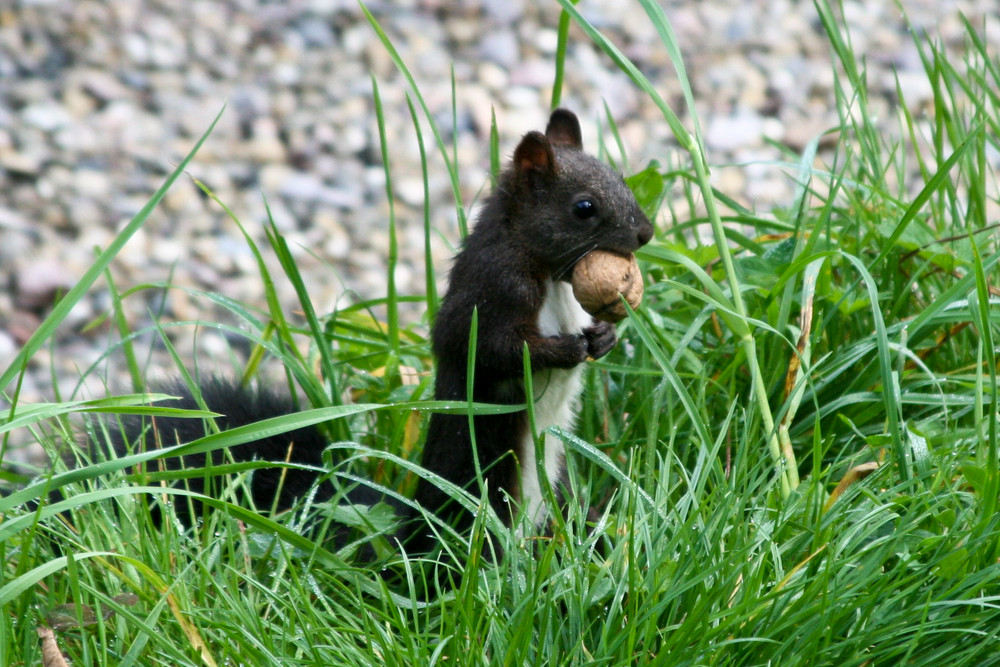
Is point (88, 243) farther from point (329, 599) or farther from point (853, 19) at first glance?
point (853, 19)

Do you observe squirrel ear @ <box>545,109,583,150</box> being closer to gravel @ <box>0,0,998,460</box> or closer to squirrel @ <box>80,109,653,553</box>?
squirrel @ <box>80,109,653,553</box>

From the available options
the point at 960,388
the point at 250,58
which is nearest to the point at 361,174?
the point at 250,58

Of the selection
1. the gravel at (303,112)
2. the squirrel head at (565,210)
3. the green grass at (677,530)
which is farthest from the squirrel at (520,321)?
the gravel at (303,112)

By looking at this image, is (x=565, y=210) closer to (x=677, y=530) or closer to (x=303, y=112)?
(x=677, y=530)

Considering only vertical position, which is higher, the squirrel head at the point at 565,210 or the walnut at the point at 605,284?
the squirrel head at the point at 565,210

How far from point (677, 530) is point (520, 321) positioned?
0.56 m

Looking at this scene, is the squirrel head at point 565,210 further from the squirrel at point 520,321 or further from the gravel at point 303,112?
the gravel at point 303,112

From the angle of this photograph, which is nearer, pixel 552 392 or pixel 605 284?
pixel 605 284

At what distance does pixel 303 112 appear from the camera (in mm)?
6293

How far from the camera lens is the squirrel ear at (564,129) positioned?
2.52 m

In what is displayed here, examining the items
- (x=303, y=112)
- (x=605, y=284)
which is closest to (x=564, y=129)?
(x=605, y=284)

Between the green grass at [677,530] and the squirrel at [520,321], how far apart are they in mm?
102

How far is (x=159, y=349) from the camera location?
5.08m

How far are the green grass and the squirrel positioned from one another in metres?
0.10
